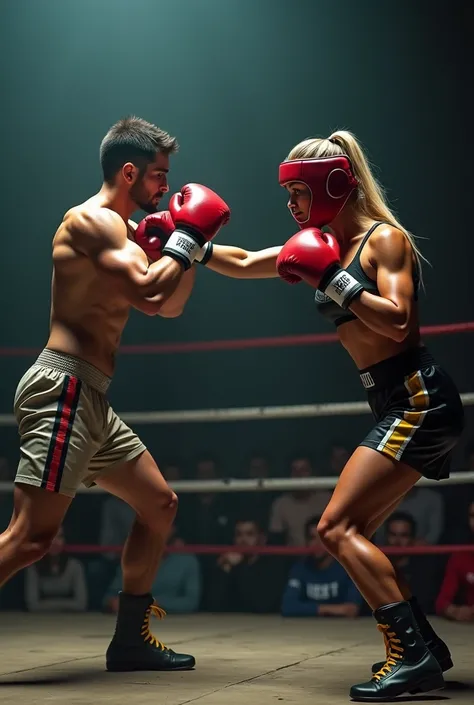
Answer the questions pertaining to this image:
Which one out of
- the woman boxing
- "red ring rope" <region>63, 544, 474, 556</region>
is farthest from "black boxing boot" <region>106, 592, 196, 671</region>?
"red ring rope" <region>63, 544, 474, 556</region>

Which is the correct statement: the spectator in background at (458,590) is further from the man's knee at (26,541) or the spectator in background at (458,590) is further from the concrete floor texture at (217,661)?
the man's knee at (26,541)

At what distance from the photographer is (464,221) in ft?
17.3

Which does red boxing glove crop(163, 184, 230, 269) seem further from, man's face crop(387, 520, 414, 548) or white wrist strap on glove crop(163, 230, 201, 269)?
man's face crop(387, 520, 414, 548)

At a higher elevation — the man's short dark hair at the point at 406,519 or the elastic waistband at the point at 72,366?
the elastic waistband at the point at 72,366

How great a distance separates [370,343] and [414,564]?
7.33ft

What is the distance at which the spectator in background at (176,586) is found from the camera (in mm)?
4289

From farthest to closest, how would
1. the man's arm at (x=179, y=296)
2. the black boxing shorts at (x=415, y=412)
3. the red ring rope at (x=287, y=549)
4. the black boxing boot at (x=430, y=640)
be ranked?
the red ring rope at (x=287, y=549) → the man's arm at (x=179, y=296) → the black boxing boot at (x=430, y=640) → the black boxing shorts at (x=415, y=412)

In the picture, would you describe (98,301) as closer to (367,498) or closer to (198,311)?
(367,498)

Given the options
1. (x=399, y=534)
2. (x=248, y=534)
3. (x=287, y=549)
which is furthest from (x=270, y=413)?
(x=248, y=534)

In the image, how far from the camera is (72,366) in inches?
96.0

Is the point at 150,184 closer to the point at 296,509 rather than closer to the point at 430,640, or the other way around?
the point at 430,640

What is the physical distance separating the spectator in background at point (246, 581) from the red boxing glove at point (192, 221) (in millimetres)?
2174

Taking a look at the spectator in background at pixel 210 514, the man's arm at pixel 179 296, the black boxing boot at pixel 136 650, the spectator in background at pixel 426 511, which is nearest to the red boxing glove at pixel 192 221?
the man's arm at pixel 179 296

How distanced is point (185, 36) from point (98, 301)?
311cm
